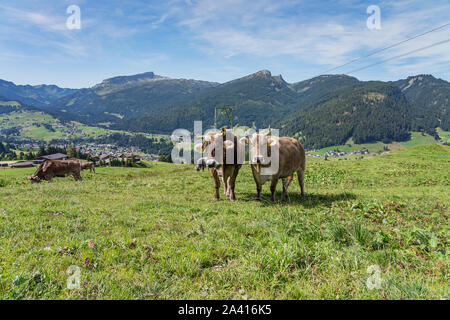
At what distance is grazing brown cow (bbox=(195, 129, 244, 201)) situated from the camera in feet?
38.2

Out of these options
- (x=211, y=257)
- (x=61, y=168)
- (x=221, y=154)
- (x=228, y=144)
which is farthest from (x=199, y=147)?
(x=61, y=168)

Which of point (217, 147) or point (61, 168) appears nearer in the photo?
point (217, 147)

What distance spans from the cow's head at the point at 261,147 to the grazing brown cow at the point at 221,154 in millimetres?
1029

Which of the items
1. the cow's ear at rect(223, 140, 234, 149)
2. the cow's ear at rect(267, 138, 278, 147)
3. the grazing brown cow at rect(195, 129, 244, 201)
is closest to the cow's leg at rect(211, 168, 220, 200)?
the grazing brown cow at rect(195, 129, 244, 201)

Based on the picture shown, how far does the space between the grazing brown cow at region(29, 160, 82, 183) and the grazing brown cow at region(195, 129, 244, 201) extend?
20946 mm

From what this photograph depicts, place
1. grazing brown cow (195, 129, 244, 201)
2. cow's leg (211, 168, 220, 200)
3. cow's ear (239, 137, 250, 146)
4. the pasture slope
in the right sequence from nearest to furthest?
the pasture slope
grazing brown cow (195, 129, 244, 201)
cow's ear (239, 137, 250, 146)
cow's leg (211, 168, 220, 200)

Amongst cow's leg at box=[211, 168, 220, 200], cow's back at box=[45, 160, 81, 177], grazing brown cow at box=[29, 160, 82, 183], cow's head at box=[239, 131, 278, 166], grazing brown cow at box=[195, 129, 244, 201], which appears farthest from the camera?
cow's back at box=[45, 160, 81, 177]

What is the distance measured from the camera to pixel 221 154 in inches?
465

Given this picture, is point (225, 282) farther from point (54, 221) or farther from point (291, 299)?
point (54, 221)

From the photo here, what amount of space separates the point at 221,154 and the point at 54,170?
23.0 m

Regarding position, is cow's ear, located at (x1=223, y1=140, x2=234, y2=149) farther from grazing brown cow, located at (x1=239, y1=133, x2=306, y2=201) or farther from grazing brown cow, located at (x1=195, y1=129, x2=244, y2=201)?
grazing brown cow, located at (x1=239, y1=133, x2=306, y2=201)

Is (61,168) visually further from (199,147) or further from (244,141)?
(244,141)
